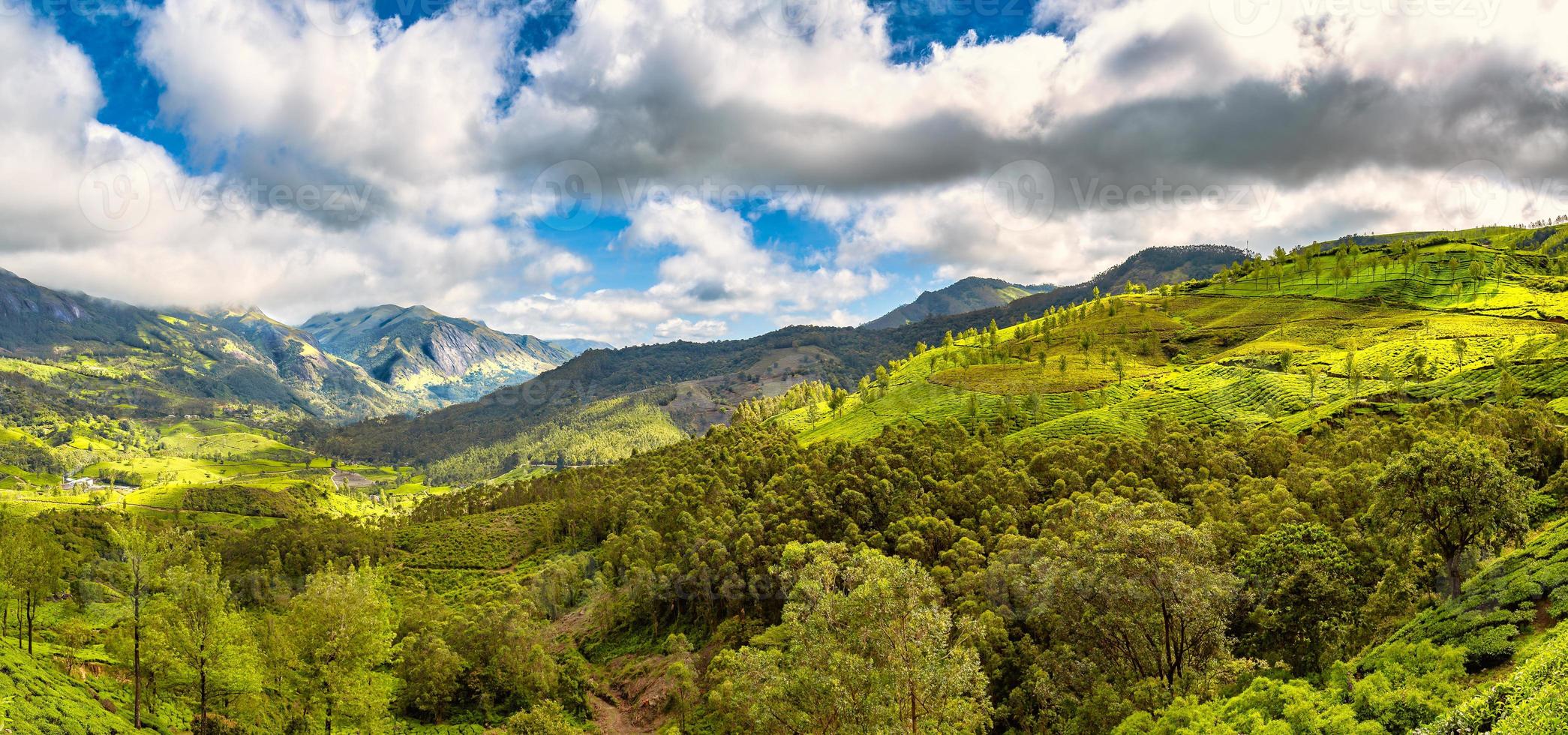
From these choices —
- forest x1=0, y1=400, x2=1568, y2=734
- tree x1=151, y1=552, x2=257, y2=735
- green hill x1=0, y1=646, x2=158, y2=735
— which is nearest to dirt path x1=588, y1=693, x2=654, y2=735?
forest x1=0, y1=400, x2=1568, y2=734

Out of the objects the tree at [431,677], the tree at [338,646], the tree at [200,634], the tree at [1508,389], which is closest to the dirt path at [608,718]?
the tree at [431,677]

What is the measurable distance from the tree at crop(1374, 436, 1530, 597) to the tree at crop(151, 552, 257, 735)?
3108 inches

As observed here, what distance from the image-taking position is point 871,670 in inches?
1187

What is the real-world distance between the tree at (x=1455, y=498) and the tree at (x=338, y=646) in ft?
230

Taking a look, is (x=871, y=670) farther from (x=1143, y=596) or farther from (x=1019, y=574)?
(x=1019, y=574)

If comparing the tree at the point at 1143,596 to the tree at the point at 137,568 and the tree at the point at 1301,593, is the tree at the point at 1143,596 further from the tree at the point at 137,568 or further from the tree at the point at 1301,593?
the tree at the point at 137,568

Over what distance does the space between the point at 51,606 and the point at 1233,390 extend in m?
198

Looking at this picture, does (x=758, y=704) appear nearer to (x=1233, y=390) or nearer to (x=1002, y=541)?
(x=1002, y=541)

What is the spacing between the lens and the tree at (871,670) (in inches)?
1185

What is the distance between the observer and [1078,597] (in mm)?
46000

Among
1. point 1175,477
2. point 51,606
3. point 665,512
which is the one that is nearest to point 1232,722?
point 1175,477

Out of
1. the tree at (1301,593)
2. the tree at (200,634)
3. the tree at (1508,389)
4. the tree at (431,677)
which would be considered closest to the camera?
the tree at (1301,593)

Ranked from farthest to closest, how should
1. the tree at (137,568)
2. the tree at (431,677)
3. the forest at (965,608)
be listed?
the tree at (431,677), the tree at (137,568), the forest at (965,608)

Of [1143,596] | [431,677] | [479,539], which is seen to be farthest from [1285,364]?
[479,539]
